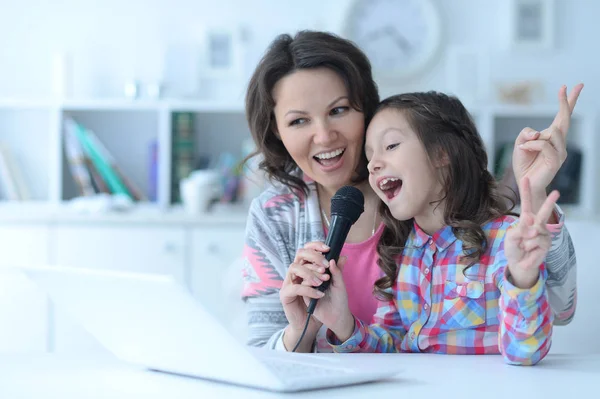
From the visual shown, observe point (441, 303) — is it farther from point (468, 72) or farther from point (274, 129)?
point (468, 72)

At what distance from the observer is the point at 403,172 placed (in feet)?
4.55

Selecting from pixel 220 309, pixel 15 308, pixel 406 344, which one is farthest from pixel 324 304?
pixel 15 308

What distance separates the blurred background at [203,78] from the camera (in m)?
3.40

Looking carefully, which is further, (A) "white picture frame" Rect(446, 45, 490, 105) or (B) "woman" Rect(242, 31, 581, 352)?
(A) "white picture frame" Rect(446, 45, 490, 105)

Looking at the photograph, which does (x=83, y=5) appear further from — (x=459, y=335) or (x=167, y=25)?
(x=459, y=335)

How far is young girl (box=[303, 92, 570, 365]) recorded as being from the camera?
1319mm

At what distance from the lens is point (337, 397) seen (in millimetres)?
910

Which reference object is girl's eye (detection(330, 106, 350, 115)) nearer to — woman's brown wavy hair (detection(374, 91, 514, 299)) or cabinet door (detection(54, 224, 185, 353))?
woman's brown wavy hair (detection(374, 91, 514, 299))

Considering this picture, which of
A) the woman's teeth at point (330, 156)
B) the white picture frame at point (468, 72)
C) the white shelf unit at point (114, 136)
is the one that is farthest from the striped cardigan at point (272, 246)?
the white picture frame at point (468, 72)

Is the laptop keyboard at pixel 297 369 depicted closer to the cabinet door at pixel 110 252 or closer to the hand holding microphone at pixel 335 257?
the hand holding microphone at pixel 335 257

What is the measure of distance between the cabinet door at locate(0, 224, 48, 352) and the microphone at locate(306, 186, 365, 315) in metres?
2.14

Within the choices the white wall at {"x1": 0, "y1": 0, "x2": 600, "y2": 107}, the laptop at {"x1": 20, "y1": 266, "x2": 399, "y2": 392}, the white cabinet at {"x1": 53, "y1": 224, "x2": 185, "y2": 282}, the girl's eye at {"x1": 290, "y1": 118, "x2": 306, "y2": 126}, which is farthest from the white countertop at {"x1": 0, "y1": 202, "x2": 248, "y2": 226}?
the laptop at {"x1": 20, "y1": 266, "x2": 399, "y2": 392}

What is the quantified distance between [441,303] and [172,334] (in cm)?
54

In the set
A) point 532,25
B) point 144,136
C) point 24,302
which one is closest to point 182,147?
point 144,136
